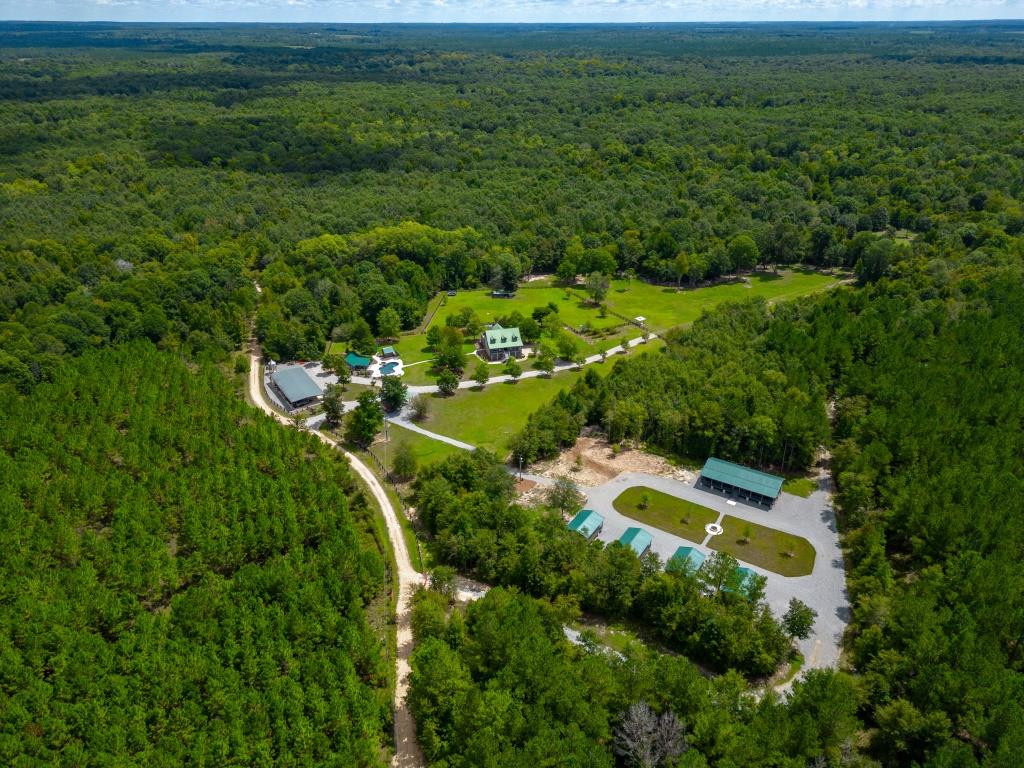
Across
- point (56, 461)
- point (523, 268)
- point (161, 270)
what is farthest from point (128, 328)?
point (523, 268)

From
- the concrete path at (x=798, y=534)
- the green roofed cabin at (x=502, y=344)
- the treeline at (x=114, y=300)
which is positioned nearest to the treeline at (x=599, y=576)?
the concrete path at (x=798, y=534)

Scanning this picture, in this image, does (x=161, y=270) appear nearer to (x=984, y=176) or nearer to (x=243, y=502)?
(x=243, y=502)

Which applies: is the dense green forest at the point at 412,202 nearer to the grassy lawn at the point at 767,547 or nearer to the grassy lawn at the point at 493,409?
the grassy lawn at the point at 493,409

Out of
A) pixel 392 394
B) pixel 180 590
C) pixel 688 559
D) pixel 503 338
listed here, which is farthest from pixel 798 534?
pixel 180 590

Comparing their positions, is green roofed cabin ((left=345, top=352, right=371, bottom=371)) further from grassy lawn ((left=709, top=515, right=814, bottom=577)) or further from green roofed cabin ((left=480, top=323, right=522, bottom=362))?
grassy lawn ((left=709, top=515, right=814, bottom=577))

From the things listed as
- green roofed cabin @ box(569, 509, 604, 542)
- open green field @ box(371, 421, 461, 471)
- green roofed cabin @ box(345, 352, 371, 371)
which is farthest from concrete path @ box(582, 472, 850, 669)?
green roofed cabin @ box(345, 352, 371, 371)
